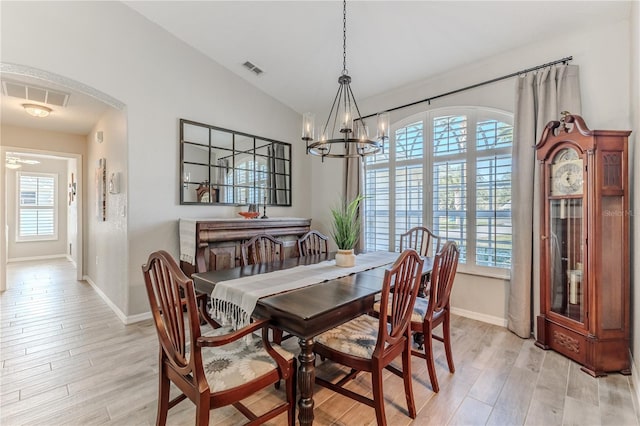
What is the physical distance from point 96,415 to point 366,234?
3.31 meters

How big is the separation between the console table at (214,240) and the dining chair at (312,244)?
773mm

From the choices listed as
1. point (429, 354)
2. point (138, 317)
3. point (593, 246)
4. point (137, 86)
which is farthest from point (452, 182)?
point (138, 317)

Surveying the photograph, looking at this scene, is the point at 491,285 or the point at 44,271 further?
the point at 44,271

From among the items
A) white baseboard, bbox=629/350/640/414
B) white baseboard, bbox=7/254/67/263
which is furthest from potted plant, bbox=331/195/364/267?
white baseboard, bbox=7/254/67/263

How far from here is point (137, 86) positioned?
3.17 metres

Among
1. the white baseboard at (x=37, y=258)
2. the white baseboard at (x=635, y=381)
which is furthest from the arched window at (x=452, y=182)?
the white baseboard at (x=37, y=258)

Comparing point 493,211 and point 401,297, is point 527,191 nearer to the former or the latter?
point 493,211

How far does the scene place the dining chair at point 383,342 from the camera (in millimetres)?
1508

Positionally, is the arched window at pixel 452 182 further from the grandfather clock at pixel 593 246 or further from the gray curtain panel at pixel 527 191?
the grandfather clock at pixel 593 246

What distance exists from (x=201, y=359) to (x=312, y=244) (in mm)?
1989

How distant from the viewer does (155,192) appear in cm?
330

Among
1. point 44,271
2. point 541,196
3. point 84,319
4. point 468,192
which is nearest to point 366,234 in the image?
point 468,192

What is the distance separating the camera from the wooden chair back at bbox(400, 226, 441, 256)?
326 centimetres

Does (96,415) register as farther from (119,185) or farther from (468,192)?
(468,192)
